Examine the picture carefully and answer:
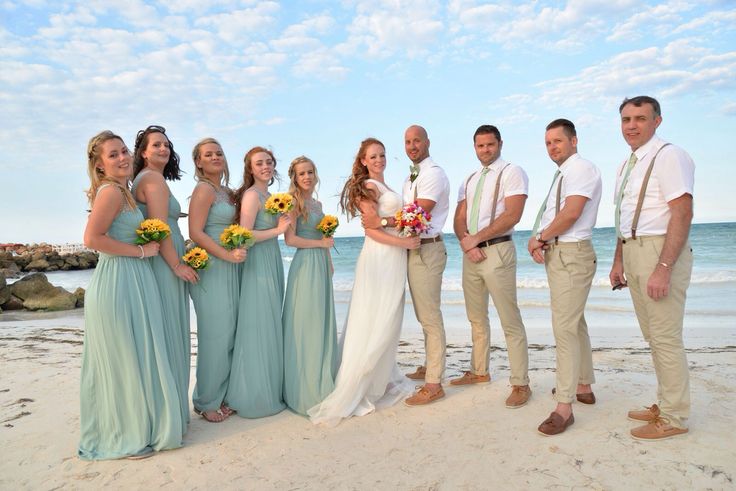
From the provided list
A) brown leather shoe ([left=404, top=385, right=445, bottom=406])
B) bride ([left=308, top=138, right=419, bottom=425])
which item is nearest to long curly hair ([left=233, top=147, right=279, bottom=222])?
bride ([left=308, top=138, right=419, bottom=425])

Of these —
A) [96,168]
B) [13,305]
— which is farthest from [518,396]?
[13,305]

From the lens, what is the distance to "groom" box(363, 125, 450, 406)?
527 cm

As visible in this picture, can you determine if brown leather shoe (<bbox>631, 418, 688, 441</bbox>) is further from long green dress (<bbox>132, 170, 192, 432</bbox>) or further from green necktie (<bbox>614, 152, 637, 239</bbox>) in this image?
long green dress (<bbox>132, 170, 192, 432</bbox>)

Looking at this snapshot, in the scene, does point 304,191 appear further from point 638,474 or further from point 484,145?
point 638,474

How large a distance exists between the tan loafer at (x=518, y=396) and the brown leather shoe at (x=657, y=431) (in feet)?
3.35

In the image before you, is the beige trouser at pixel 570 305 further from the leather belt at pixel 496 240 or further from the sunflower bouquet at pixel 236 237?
the sunflower bouquet at pixel 236 237

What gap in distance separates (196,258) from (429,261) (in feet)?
7.30

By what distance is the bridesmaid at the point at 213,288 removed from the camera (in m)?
4.97

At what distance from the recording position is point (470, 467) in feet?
12.7

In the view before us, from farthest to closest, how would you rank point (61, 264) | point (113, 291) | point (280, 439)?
point (61, 264)
point (280, 439)
point (113, 291)

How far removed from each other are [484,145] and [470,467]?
2.95 metres

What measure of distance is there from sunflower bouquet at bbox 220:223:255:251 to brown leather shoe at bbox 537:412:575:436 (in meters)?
3.02

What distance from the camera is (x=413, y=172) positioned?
5.47m

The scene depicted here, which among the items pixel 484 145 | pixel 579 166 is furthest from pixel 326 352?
pixel 579 166
